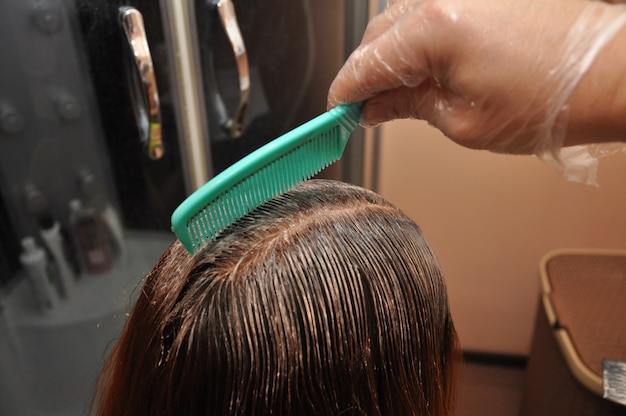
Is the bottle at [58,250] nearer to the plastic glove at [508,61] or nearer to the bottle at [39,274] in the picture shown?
the bottle at [39,274]

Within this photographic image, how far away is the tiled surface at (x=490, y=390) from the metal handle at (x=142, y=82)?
1.15 metres

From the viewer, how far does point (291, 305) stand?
0.43 metres

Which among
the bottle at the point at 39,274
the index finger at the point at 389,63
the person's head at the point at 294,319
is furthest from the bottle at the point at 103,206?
the index finger at the point at 389,63

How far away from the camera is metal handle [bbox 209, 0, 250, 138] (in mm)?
921

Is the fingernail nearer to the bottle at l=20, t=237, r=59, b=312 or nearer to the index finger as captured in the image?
the index finger

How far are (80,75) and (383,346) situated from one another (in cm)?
79

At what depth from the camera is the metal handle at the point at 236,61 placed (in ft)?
3.02

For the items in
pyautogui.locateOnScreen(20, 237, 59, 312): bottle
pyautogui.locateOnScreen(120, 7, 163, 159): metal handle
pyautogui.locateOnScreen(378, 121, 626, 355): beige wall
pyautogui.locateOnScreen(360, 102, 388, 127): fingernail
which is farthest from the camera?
pyautogui.locateOnScreen(378, 121, 626, 355): beige wall

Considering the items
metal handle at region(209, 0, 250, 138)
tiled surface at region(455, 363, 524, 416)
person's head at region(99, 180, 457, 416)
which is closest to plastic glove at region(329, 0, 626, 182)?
person's head at region(99, 180, 457, 416)

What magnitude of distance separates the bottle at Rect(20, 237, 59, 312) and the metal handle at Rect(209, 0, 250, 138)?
466mm

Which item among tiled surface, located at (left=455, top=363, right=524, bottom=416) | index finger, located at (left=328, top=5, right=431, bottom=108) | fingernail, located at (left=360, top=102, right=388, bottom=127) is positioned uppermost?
index finger, located at (left=328, top=5, right=431, bottom=108)

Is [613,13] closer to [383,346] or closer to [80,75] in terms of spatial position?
[383,346]

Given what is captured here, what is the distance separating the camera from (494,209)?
4.76ft

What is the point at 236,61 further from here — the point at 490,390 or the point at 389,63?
the point at 490,390
